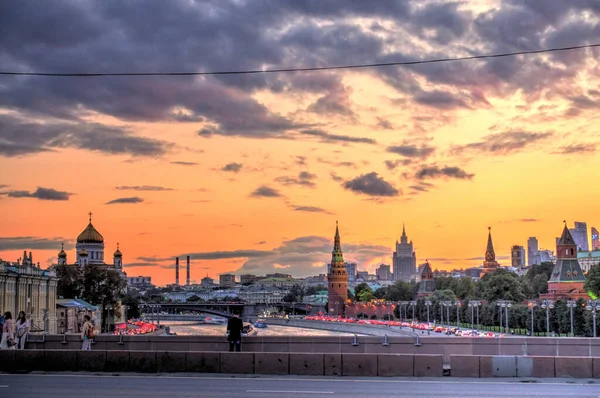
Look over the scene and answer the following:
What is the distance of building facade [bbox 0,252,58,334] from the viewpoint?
90.3m

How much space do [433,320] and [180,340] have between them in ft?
541

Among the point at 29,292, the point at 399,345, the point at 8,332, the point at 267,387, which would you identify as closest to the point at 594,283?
the point at 29,292

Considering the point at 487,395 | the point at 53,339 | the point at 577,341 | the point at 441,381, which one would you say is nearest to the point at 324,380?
the point at 441,381

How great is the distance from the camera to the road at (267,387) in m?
22.1

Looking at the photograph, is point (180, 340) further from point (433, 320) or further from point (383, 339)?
point (433, 320)

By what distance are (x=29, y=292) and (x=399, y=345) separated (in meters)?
74.1

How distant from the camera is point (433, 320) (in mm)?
197125

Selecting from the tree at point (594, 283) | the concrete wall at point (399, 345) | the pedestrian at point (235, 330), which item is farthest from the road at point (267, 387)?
the tree at point (594, 283)

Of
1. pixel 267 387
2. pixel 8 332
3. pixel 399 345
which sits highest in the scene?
pixel 8 332

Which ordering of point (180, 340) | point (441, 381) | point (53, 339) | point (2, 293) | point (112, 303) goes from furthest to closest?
point (112, 303), point (2, 293), point (53, 339), point (180, 340), point (441, 381)

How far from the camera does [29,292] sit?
101 metres

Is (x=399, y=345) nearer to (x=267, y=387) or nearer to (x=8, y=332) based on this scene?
(x=267, y=387)

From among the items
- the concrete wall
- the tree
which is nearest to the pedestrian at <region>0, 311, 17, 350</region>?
the concrete wall

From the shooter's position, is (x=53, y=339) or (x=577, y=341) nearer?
(x=577, y=341)
